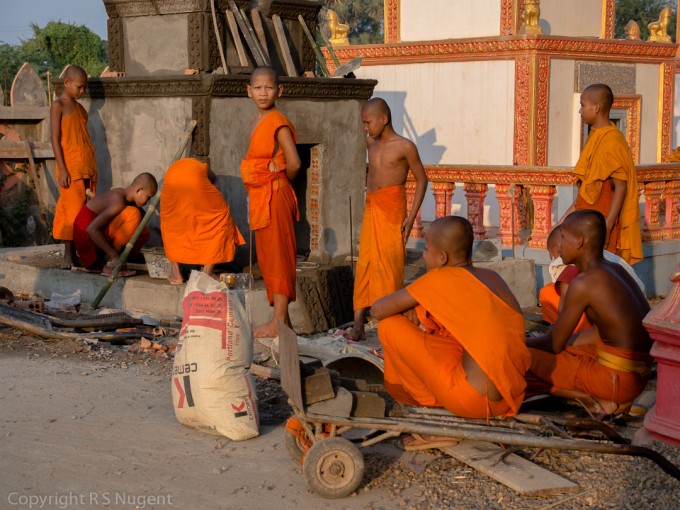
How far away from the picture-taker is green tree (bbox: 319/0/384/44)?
45.3m

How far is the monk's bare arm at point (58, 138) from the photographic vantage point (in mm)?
9031

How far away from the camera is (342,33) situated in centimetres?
1734

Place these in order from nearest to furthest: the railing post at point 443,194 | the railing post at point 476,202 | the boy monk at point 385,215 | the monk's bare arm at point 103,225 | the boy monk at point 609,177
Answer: the boy monk at point 609,177, the boy monk at point 385,215, the monk's bare arm at point 103,225, the railing post at point 476,202, the railing post at point 443,194

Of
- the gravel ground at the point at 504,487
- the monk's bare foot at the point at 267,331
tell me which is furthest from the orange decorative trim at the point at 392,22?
the gravel ground at the point at 504,487

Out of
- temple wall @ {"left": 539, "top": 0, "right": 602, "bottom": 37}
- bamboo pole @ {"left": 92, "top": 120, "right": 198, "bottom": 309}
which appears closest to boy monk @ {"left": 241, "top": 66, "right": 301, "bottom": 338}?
bamboo pole @ {"left": 92, "top": 120, "right": 198, "bottom": 309}

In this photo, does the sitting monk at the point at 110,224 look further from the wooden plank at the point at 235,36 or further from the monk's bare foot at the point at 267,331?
the monk's bare foot at the point at 267,331

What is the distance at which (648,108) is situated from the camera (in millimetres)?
17234

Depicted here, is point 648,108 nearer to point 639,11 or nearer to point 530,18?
point 530,18

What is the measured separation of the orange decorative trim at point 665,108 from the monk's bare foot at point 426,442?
45.8 feet

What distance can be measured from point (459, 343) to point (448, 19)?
38.8 ft

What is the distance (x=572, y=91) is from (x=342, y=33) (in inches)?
163

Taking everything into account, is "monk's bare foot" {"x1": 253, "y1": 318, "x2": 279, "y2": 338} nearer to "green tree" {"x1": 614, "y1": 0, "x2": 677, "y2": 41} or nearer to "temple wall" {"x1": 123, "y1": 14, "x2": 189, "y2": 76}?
"temple wall" {"x1": 123, "y1": 14, "x2": 189, "y2": 76}

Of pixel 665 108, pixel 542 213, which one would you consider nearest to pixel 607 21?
pixel 665 108

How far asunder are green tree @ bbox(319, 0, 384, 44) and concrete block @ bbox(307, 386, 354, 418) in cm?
4071
